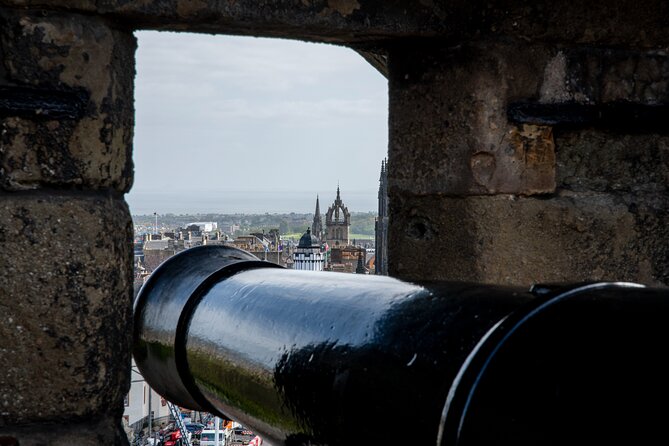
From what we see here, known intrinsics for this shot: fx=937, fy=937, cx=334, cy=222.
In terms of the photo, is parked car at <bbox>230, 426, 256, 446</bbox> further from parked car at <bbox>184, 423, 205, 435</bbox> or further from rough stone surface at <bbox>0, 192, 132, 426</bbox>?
rough stone surface at <bbox>0, 192, 132, 426</bbox>

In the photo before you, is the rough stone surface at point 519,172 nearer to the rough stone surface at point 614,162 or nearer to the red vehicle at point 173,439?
the rough stone surface at point 614,162

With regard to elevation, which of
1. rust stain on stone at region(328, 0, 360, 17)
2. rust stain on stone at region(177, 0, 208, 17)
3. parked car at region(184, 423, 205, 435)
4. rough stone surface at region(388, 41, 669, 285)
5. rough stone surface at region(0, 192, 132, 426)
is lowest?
parked car at region(184, 423, 205, 435)

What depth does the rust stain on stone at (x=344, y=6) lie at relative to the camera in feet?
7.48

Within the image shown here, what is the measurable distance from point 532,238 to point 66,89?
4.10 feet

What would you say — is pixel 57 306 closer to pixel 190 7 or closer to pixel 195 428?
pixel 190 7

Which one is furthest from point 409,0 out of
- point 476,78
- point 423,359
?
point 423,359

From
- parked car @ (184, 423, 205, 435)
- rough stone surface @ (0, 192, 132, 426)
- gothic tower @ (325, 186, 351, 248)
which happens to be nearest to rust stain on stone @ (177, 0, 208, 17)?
rough stone surface @ (0, 192, 132, 426)

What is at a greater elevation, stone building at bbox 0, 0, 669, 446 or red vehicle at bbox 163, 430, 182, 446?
stone building at bbox 0, 0, 669, 446

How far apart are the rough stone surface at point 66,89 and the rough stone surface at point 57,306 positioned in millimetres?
54

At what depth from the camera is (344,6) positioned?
229 centimetres

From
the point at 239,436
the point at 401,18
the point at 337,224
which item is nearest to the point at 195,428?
the point at 239,436

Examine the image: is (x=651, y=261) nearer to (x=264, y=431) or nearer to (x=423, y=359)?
(x=264, y=431)

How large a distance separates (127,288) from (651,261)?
1419 mm

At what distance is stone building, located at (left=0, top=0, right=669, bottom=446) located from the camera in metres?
1.99
